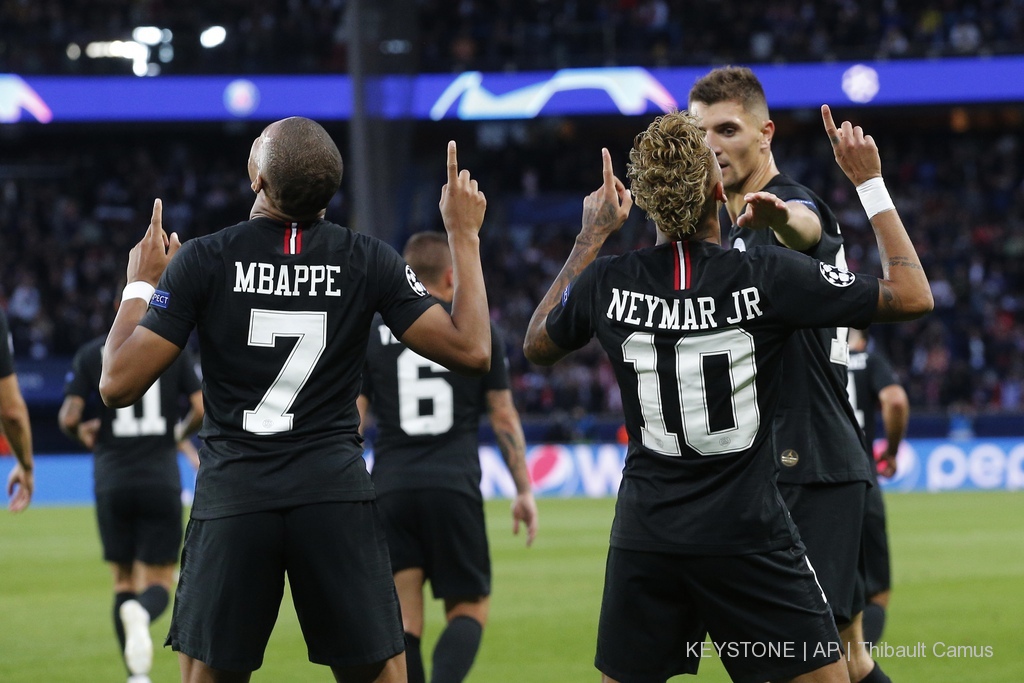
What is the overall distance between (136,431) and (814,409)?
186 inches

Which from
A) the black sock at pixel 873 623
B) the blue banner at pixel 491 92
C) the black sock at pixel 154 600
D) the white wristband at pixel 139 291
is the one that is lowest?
the black sock at pixel 873 623

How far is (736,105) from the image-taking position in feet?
16.1

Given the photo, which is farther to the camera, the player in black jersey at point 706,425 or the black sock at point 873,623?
the black sock at point 873,623

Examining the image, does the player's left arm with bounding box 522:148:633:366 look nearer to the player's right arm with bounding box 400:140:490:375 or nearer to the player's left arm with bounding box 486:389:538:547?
the player's right arm with bounding box 400:140:490:375

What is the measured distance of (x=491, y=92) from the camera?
27844 millimetres

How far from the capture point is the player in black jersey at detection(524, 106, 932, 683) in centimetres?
355

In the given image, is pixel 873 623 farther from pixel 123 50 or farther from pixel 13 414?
pixel 123 50

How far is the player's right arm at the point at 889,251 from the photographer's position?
11.9 ft

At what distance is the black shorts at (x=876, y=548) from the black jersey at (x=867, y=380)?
1192 millimetres

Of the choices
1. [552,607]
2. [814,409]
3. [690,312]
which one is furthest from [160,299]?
[552,607]

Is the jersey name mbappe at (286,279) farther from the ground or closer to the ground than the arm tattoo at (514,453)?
farther from the ground

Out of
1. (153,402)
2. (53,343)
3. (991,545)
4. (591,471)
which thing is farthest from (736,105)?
(53,343)

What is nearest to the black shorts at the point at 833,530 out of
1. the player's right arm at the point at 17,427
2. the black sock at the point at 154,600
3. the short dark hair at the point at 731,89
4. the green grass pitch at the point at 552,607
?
the short dark hair at the point at 731,89

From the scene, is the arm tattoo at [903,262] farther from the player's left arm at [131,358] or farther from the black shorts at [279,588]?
the player's left arm at [131,358]
